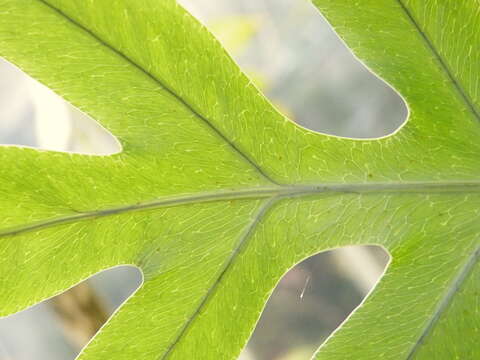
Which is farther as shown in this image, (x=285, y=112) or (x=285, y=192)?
(x=285, y=112)

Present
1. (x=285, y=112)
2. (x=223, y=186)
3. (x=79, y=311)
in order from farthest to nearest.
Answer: (x=285, y=112) → (x=79, y=311) → (x=223, y=186)

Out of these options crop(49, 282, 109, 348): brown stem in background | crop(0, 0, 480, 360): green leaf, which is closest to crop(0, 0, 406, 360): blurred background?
crop(49, 282, 109, 348): brown stem in background

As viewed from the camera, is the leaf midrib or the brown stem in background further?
the brown stem in background

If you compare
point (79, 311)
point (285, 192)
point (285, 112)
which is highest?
point (285, 192)

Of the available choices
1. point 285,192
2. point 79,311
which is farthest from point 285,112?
point 285,192

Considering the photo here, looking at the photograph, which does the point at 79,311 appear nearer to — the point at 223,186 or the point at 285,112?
the point at 285,112

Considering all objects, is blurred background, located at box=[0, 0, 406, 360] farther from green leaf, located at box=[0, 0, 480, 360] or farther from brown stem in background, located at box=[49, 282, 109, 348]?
green leaf, located at box=[0, 0, 480, 360]

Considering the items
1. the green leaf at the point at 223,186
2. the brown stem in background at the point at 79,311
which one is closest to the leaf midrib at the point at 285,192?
the green leaf at the point at 223,186

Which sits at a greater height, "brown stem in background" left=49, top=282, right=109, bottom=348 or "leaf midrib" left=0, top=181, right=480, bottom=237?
"leaf midrib" left=0, top=181, right=480, bottom=237
